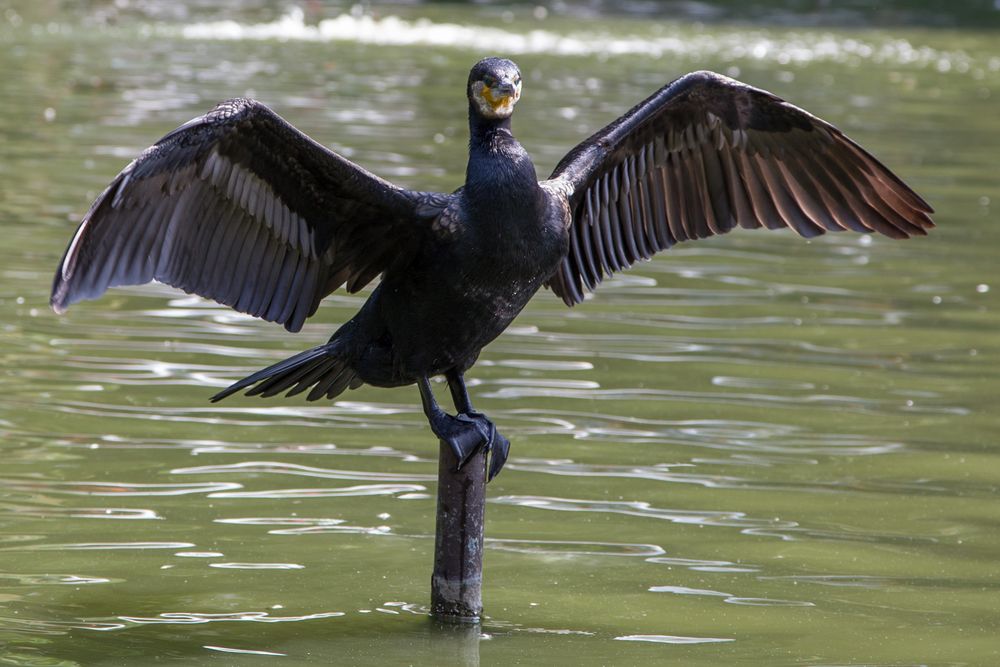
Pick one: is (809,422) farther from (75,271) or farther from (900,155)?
(900,155)

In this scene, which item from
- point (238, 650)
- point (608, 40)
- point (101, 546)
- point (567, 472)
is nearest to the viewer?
point (238, 650)

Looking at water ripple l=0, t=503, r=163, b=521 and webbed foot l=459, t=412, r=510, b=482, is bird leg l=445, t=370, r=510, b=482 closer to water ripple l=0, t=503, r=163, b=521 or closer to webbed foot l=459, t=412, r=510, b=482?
webbed foot l=459, t=412, r=510, b=482

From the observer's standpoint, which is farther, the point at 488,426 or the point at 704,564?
the point at 704,564

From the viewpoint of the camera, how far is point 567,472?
7.78 metres

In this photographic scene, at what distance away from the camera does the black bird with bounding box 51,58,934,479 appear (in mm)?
5461

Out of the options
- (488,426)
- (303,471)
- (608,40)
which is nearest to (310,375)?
(488,426)

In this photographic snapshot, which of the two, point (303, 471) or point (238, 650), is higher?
point (303, 471)

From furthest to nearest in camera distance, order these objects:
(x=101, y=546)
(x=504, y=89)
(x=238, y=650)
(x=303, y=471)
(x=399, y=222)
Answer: (x=303, y=471) → (x=101, y=546) → (x=399, y=222) → (x=238, y=650) → (x=504, y=89)

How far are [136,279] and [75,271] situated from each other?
260 mm

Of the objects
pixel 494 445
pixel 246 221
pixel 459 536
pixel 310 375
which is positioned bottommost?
pixel 459 536

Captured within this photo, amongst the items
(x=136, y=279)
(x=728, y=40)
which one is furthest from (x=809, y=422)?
(x=728, y=40)

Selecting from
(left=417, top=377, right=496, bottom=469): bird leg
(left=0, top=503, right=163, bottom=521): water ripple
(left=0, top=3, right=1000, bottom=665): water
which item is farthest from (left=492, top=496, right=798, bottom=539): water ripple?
(left=417, top=377, right=496, bottom=469): bird leg

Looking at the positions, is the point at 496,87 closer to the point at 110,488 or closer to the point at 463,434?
the point at 463,434

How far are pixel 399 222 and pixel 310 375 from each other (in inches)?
26.9
